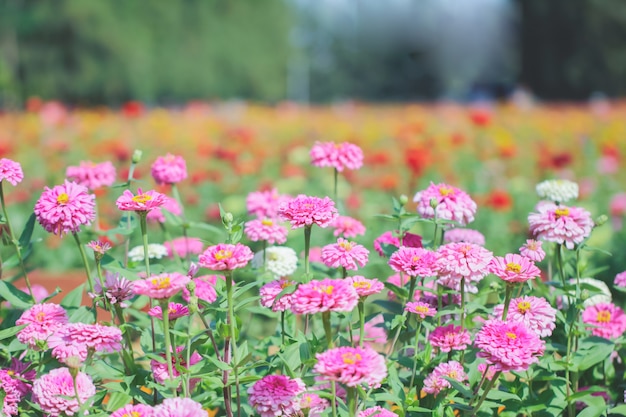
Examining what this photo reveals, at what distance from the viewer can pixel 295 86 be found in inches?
1587

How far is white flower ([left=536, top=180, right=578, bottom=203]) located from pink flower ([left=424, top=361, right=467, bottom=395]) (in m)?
0.58

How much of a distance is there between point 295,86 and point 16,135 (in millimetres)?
35290

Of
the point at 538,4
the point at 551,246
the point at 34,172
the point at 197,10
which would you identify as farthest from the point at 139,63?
the point at 551,246

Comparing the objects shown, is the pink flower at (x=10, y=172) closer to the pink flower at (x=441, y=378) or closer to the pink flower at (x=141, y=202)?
the pink flower at (x=141, y=202)

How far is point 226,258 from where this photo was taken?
1.02 m

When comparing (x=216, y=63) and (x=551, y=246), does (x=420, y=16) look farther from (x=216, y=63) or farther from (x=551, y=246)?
(x=551, y=246)

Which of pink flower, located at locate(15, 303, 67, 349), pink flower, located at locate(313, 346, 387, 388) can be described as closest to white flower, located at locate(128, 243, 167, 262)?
pink flower, located at locate(15, 303, 67, 349)

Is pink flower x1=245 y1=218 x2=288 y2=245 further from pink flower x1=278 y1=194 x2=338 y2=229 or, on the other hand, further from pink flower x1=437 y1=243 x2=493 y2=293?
pink flower x1=437 y1=243 x2=493 y2=293

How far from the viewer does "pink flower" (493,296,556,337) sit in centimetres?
116

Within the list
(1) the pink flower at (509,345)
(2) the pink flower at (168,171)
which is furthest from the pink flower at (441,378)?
(2) the pink flower at (168,171)

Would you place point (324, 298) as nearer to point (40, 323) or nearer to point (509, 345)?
point (509, 345)

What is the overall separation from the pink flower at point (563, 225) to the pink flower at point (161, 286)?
682mm

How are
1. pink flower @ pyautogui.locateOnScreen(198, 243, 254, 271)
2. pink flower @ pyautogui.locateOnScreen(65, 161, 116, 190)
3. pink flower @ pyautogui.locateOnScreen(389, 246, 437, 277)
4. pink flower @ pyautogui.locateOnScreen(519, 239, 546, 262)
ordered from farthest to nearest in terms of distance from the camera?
pink flower @ pyautogui.locateOnScreen(65, 161, 116, 190)
pink flower @ pyautogui.locateOnScreen(519, 239, 546, 262)
pink flower @ pyautogui.locateOnScreen(389, 246, 437, 277)
pink flower @ pyautogui.locateOnScreen(198, 243, 254, 271)

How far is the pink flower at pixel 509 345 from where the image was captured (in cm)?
99
